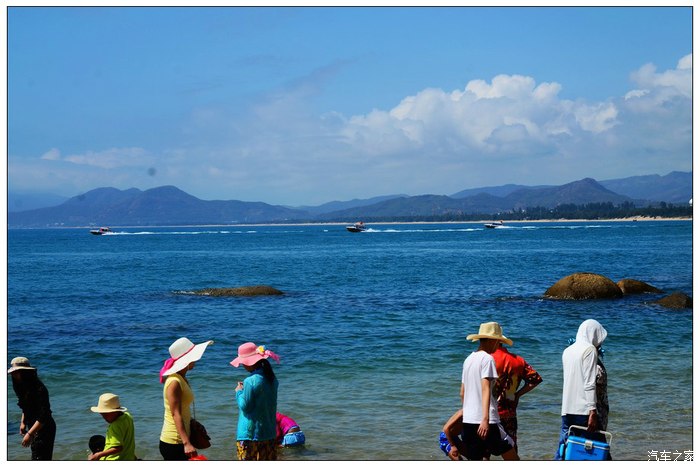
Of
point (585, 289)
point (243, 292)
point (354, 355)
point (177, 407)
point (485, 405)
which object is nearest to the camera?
point (177, 407)

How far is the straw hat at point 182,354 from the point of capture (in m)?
7.35

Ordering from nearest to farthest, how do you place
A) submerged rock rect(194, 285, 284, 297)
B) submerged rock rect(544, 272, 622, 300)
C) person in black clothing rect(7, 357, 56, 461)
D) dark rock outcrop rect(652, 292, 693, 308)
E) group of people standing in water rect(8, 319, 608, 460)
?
group of people standing in water rect(8, 319, 608, 460)
person in black clothing rect(7, 357, 56, 461)
dark rock outcrop rect(652, 292, 693, 308)
submerged rock rect(544, 272, 622, 300)
submerged rock rect(194, 285, 284, 297)

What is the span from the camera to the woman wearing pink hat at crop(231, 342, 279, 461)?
25.0ft

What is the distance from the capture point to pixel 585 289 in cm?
3153

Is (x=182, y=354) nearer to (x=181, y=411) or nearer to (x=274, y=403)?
(x=181, y=411)

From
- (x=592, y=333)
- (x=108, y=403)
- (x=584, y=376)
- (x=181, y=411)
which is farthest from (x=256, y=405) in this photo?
(x=592, y=333)

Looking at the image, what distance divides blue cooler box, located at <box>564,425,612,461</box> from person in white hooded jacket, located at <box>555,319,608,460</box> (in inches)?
5.4

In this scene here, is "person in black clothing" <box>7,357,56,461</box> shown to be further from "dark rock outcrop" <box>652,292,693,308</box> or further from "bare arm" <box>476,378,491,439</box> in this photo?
"dark rock outcrop" <box>652,292,693,308</box>

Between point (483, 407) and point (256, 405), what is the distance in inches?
82.9

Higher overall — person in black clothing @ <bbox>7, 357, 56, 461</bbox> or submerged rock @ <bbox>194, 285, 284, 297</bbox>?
person in black clothing @ <bbox>7, 357, 56, 461</bbox>

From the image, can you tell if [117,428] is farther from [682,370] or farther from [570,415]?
[682,370]

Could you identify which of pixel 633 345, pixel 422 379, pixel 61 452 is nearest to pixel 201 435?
pixel 61 452

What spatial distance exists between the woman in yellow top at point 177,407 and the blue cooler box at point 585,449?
3.44m

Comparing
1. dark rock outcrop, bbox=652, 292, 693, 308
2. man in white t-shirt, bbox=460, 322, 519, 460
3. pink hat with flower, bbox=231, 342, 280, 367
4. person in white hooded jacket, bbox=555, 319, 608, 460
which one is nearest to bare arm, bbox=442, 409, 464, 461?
man in white t-shirt, bbox=460, 322, 519, 460
